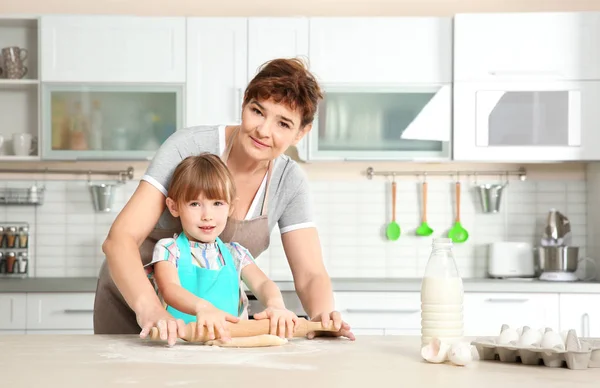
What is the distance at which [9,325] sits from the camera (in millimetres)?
3666

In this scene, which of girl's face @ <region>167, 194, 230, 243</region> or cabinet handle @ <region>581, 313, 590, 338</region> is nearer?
girl's face @ <region>167, 194, 230, 243</region>

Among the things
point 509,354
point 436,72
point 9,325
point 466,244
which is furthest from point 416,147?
point 509,354

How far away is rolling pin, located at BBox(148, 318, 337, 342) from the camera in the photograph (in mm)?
1547

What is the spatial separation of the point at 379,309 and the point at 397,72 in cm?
113

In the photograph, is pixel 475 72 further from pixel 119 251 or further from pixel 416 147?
pixel 119 251

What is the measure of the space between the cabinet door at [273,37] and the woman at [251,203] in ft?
6.00

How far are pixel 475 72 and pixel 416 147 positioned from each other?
45 centimetres

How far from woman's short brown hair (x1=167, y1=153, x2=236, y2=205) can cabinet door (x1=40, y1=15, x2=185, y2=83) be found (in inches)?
81.2

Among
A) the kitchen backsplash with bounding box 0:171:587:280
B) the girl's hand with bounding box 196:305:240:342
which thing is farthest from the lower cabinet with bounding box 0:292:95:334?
the girl's hand with bounding box 196:305:240:342

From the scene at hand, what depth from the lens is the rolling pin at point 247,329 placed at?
60.9 inches

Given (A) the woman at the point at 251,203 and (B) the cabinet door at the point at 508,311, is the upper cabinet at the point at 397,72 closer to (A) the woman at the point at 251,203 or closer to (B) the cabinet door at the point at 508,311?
(B) the cabinet door at the point at 508,311

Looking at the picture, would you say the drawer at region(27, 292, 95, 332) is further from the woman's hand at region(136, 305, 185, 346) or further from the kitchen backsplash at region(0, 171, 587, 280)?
the woman's hand at region(136, 305, 185, 346)

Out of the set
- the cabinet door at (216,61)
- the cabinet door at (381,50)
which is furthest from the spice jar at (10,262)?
the cabinet door at (381,50)

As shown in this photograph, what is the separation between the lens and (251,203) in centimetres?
219
